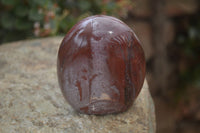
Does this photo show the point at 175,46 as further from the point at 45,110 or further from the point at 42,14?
the point at 45,110

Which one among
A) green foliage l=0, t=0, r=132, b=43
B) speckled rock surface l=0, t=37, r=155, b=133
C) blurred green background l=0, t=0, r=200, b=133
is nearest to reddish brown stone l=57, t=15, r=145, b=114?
speckled rock surface l=0, t=37, r=155, b=133

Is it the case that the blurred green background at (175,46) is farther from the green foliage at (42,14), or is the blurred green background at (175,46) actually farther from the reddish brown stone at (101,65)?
the reddish brown stone at (101,65)

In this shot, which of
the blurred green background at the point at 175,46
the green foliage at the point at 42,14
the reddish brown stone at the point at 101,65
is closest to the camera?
the reddish brown stone at the point at 101,65

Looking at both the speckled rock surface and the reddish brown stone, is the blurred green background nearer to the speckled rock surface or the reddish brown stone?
the speckled rock surface

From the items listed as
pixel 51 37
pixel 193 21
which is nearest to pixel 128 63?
pixel 51 37

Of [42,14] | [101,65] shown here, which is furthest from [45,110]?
[42,14]

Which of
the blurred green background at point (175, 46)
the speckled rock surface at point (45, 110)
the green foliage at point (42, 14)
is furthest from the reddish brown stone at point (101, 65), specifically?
the blurred green background at point (175, 46)
